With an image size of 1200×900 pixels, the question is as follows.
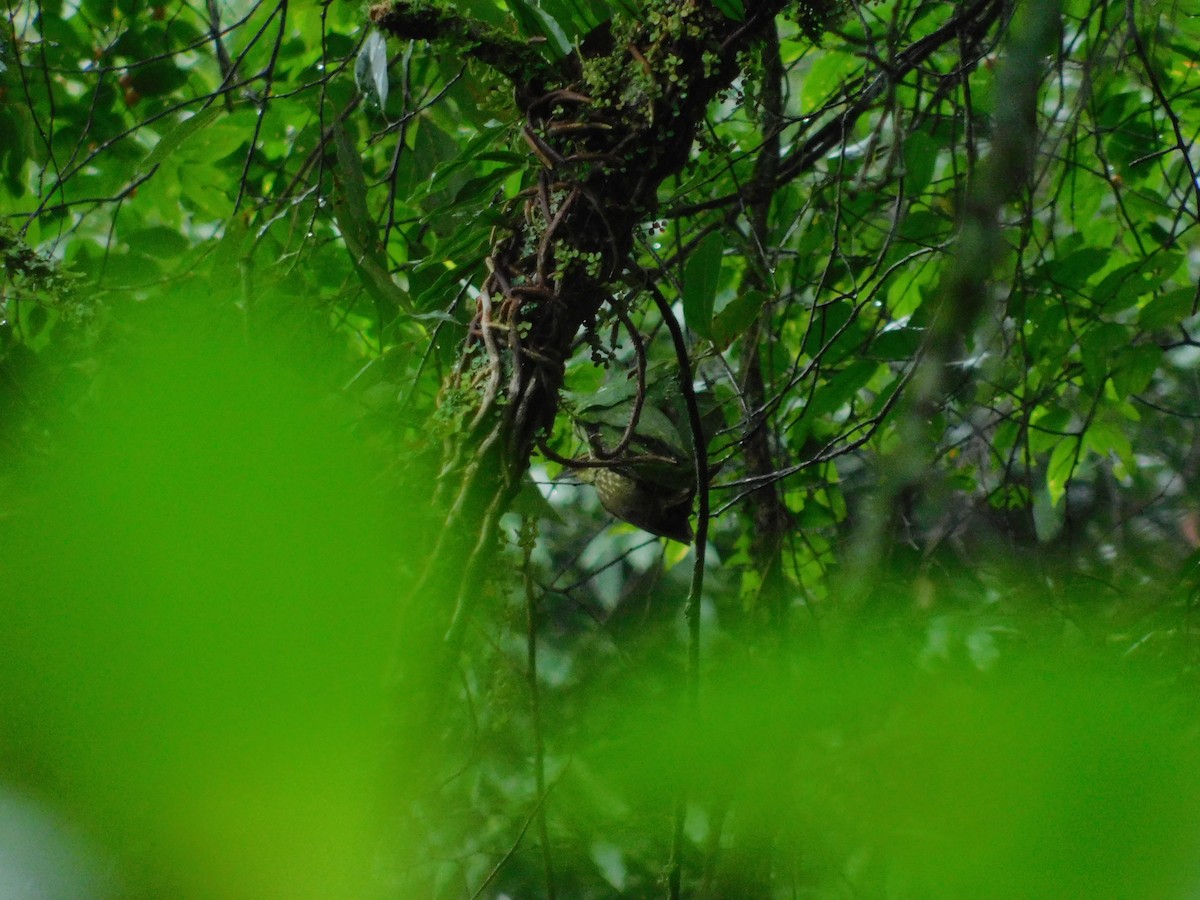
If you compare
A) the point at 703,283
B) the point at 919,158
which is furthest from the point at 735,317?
the point at 919,158

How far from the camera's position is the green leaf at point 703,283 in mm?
969

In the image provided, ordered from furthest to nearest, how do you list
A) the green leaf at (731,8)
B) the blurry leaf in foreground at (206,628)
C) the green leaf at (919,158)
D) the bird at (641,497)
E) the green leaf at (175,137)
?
the green leaf at (919,158), the green leaf at (175,137), the bird at (641,497), the green leaf at (731,8), the blurry leaf in foreground at (206,628)

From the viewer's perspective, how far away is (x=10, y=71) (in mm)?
1568

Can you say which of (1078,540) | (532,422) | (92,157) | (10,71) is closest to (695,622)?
(532,422)

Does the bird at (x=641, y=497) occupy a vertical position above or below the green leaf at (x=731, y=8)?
below

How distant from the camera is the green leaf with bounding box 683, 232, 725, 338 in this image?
0.97m

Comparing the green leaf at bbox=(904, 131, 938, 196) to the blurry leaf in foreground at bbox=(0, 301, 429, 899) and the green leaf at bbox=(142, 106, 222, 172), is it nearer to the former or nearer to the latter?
the green leaf at bbox=(142, 106, 222, 172)

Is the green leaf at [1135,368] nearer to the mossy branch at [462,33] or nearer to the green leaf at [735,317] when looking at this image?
the green leaf at [735,317]

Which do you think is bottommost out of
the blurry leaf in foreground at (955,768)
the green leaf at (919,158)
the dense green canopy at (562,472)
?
the blurry leaf in foreground at (955,768)

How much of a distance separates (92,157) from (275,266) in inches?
17.3

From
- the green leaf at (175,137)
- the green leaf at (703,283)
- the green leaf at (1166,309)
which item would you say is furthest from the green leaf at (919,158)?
the green leaf at (175,137)

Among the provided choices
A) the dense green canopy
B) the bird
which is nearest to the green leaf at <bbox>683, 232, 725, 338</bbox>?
the dense green canopy

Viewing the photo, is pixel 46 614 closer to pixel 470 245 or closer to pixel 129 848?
pixel 129 848

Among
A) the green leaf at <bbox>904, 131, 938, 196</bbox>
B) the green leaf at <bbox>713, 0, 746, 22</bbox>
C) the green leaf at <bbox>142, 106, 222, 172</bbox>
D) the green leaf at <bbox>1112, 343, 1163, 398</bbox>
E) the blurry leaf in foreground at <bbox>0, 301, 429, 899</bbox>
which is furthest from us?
Result: the green leaf at <bbox>1112, 343, 1163, 398</bbox>
